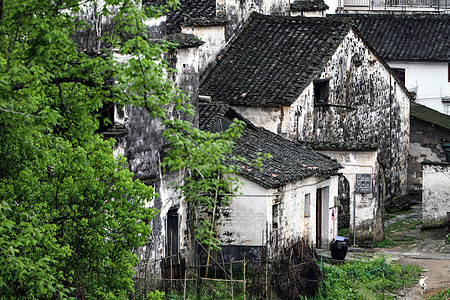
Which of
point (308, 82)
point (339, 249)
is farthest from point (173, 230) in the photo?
point (308, 82)

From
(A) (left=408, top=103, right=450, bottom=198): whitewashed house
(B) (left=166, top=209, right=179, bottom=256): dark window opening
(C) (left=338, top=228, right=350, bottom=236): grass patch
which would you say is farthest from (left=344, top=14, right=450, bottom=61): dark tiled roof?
(B) (left=166, top=209, right=179, bottom=256): dark window opening

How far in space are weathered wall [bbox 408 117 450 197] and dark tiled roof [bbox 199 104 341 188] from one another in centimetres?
1087

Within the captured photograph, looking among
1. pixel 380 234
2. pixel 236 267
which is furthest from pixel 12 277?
pixel 380 234

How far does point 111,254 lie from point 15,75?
3.14 meters

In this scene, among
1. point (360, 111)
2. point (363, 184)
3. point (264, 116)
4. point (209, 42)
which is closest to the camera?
point (363, 184)

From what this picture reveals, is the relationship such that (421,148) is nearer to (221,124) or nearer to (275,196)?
(221,124)

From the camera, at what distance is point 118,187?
13.4 metres

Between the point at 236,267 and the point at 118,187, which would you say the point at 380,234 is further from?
the point at 118,187

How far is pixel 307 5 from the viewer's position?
33531mm

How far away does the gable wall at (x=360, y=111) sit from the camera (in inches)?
1118

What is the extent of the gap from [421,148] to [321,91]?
8258 millimetres

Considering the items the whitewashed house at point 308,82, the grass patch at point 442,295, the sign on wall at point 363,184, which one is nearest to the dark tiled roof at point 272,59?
the whitewashed house at point 308,82

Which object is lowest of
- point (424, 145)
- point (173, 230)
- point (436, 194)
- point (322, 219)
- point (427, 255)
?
point (427, 255)

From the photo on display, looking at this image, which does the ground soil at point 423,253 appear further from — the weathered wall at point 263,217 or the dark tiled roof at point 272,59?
the dark tiled roof at point 272,59
